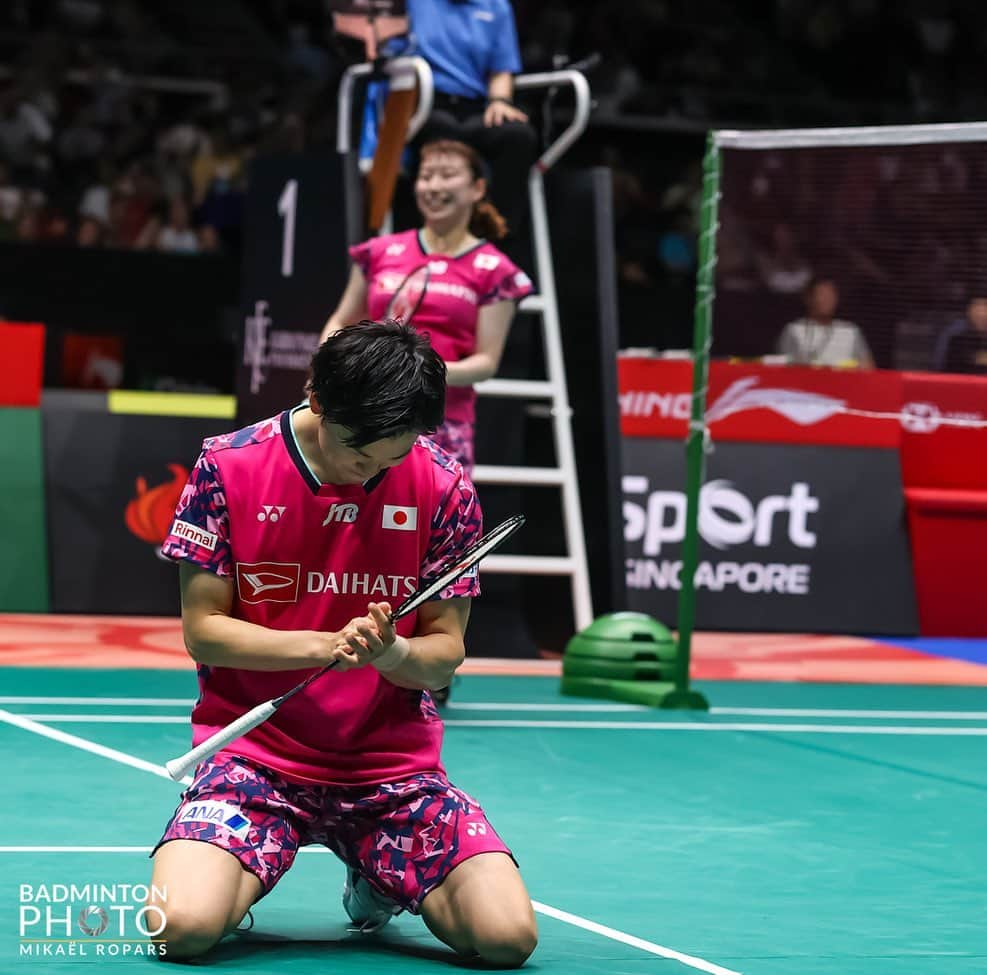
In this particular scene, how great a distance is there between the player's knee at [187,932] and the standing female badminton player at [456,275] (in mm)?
4134

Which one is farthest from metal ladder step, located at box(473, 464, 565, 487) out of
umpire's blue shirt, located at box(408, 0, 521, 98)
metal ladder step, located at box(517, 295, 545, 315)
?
umpire's blue shirt, located at box(408, 0, 521, 98)

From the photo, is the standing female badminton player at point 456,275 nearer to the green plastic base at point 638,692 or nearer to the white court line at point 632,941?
the green plastic base at point 638,692

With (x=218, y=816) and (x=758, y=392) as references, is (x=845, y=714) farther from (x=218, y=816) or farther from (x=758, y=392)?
(x=218, y=816)

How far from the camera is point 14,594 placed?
37.1 feet

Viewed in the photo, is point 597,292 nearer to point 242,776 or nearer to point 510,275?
point 510,275

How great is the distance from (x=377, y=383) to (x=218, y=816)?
1032 mm

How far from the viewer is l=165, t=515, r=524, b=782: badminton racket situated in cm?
439

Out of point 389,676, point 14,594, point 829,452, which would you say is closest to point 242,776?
point 389,676

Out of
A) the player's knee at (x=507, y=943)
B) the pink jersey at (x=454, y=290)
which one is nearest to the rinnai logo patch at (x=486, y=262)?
the pink jersey at (x=454, y=290)

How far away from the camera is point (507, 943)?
434 centimetres

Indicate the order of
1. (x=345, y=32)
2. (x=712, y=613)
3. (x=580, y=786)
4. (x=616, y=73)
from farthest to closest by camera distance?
(x=616, y=73)
(x=712, y=613)
(x=345, y=32)
(x=580, y=786)

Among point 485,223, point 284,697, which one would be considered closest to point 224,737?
point 284,697

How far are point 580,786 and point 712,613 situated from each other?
5.10 metres

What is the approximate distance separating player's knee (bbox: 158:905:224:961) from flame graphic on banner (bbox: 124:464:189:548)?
726 centimetres
